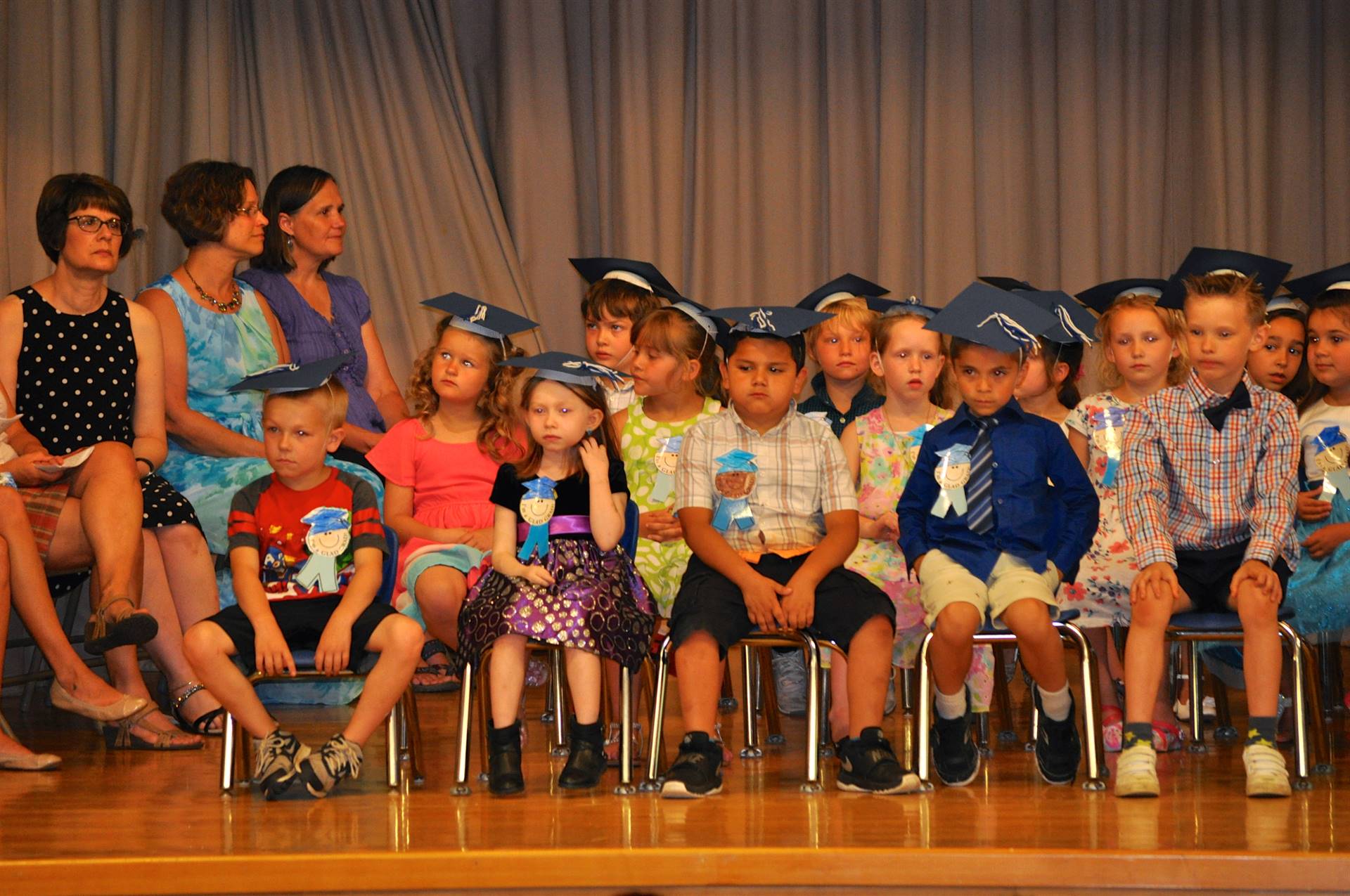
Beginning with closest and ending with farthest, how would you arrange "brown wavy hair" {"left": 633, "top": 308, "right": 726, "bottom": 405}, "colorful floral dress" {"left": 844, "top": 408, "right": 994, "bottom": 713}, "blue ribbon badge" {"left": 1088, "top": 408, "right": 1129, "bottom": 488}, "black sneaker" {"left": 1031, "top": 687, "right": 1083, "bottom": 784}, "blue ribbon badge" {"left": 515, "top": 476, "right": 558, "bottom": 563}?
"black sneaker" {"left": 1031, "top": 687, "right": 1083, "bottom": 784} < "blue ribbon badge" {"left": 515, "top": 476, "right": 558, "bottom": 563} < "colorful floral dress" {"left": 844, "top": 408, "right": 994, "bottom": 713} < "blue ribbon badge" {"left": 1088, "top": 408, "right": 1129, "bottom": 488} < "brown wavy hair" {"left": 633, "top": 308, "right": 726, "bottom": 405}

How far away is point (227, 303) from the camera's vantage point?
16.8 feet

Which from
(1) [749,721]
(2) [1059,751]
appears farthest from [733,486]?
(2) [1059,751]

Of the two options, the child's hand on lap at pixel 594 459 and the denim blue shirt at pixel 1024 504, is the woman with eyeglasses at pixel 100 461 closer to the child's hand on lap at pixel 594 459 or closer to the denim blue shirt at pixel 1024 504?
the child's hand on lap at pixel 594 459

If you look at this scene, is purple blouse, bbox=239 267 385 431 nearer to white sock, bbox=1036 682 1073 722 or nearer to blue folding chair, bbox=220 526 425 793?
blue folding chair, bbox=220 526 425 793

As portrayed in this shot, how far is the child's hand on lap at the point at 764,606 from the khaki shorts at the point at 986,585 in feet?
1.13

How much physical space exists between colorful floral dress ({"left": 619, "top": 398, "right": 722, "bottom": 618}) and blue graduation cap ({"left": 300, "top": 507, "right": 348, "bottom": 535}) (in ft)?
3.08

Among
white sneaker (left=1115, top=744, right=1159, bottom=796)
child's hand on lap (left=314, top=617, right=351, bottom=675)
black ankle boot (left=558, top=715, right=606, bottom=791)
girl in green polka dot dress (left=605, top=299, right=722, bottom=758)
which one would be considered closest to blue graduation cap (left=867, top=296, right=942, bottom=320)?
girl in green polka dot dress (left=605, top=299, right=722, bottom=758)

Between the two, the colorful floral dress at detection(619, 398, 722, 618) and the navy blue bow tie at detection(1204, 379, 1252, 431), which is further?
the colorful floral dress at detection(619, 398, 722, 618)

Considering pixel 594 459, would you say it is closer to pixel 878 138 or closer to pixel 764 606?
pixel 764 606

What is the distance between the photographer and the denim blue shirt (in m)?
3.75

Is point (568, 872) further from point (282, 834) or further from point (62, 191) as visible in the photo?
point (62, 191)

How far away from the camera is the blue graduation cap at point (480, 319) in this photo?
179 inches

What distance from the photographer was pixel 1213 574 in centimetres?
375

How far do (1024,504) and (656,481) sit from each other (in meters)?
1.17
